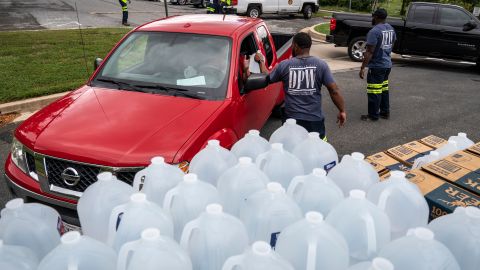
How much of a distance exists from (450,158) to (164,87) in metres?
2.56

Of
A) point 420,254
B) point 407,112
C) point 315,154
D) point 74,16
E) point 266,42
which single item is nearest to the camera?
point 420,254

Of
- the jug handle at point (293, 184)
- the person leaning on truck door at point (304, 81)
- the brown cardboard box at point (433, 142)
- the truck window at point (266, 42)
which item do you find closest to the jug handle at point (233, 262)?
the jug handle at point (293, 184)

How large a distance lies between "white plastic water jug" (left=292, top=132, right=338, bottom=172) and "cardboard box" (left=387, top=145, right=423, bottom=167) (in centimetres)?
77

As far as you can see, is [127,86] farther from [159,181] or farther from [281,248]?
[281,248]

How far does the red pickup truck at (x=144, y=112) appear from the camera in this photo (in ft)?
10.0

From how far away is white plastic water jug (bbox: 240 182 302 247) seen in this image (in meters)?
1.79

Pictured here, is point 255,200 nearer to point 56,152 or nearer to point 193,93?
point 56,152

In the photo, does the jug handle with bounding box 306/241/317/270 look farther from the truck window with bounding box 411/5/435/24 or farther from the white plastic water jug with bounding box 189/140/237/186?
the truck window with bounding box 411/5/435/24

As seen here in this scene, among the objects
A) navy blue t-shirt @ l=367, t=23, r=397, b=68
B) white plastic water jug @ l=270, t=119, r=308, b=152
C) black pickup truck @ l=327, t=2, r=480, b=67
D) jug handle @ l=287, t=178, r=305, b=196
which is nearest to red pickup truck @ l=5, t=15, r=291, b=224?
white plastic water jug @ l=270, t=119, r=308, b=152

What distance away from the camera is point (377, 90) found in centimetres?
682

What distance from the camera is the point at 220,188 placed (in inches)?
83.5

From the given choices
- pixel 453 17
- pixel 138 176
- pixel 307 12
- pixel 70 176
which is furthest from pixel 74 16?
pixel 138 176

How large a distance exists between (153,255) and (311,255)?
57 cm

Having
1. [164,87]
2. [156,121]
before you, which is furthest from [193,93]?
[156,121]
